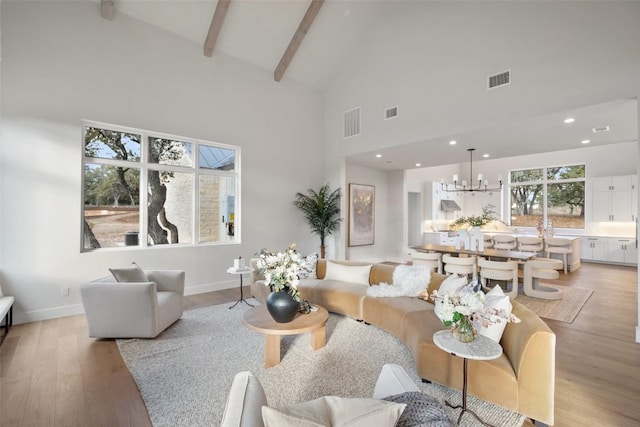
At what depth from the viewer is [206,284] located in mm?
5500

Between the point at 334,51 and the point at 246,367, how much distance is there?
21.3ft

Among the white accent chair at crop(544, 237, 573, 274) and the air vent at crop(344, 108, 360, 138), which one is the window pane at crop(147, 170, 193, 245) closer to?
the air vent at crop(344, 108, 360, 138)

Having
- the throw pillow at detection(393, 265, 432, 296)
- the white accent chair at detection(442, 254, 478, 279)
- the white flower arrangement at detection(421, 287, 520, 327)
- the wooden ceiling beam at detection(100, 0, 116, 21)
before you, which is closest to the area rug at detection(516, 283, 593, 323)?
the white accent chair at detection(442, 254, 478, 279)

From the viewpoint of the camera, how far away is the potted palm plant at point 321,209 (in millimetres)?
6859

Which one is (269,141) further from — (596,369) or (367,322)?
(596,369)

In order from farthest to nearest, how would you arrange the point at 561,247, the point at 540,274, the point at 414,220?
the point at 414,220, the point at 561,247, the point at 540,274

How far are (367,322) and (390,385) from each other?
245 centimetres

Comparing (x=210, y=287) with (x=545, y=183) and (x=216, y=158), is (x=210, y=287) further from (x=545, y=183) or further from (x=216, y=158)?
(x=545, y=183)

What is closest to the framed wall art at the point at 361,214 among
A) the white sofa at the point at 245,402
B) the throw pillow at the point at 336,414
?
the white sofa at the point at 245,402

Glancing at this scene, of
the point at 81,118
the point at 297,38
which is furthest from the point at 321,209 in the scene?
the point at 81,118

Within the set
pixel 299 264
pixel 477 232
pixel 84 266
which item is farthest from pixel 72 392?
pixel 477 232

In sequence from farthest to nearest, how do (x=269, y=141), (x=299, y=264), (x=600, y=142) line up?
(x=269, y=141) < (x=600, y=142) < (x=299, y=264)

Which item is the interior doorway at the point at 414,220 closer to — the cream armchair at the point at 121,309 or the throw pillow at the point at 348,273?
the throw pillow at the point at 348,273

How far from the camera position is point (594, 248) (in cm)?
838
